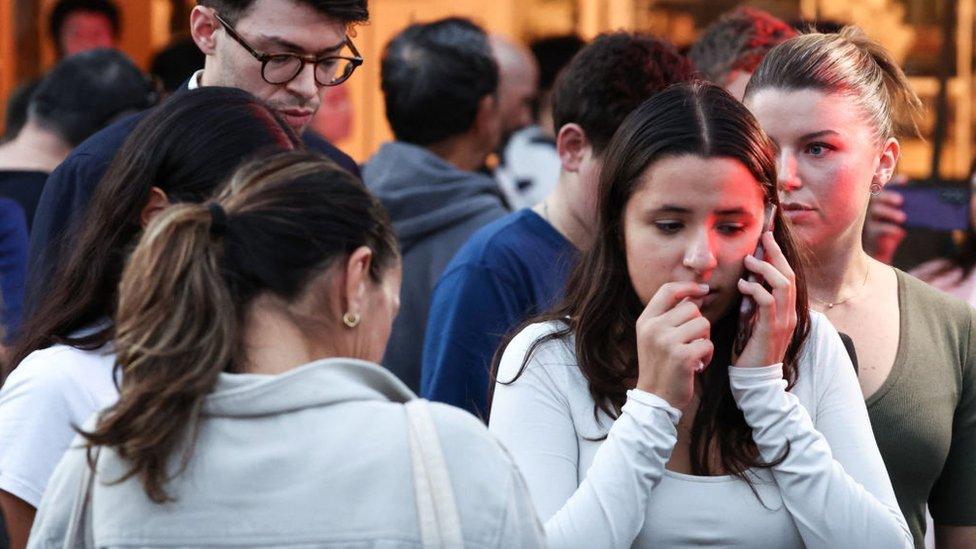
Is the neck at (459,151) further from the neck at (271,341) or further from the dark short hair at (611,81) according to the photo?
the neck at (271,341)

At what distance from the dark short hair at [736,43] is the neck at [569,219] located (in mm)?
816

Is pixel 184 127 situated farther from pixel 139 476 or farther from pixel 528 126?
pixel 528 126

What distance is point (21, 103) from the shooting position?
6656 millimetres

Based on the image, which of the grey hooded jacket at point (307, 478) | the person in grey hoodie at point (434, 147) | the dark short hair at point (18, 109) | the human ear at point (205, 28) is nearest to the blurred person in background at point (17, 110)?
the dark short hair at point (18, 109)

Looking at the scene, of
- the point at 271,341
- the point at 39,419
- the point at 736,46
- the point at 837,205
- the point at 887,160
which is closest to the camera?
the point at 271,341

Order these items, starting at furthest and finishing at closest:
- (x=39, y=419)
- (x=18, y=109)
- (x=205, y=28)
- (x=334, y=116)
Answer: (x=334, y=116), (x=18, y=109), (x=205, y=28), (x=39, y=419)

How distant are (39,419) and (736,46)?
2679 mm

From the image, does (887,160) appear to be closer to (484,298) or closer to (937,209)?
(484,298)

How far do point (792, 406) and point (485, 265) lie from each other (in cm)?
113

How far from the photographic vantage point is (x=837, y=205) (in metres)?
3.13

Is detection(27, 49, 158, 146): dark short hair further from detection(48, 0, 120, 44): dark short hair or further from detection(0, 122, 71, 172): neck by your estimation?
detection(48, 0, 120, 44): dark short hair

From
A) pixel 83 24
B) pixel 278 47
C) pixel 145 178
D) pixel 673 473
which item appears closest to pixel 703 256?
pixel 673 473

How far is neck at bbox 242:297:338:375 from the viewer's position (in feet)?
6.73

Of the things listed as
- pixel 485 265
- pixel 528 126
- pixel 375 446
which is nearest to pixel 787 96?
pixel 485 265
